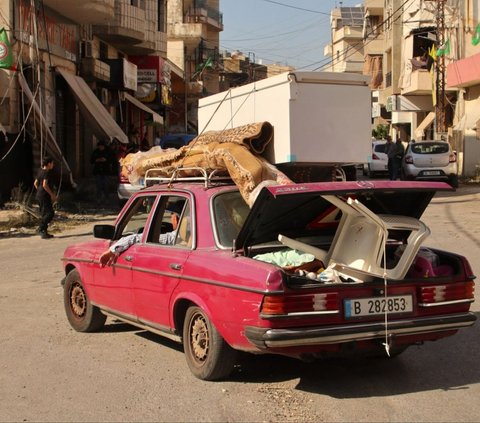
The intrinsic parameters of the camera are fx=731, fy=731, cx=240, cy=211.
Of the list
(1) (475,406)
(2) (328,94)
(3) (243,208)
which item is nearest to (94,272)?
(3) (243,208)

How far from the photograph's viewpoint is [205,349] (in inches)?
217

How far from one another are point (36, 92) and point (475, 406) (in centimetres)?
1629

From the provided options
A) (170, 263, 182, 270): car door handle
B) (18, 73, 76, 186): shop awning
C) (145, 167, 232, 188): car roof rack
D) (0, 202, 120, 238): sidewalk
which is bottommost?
(0, 202, 120, 238): sidewalk

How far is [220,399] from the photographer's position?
5.11 meters

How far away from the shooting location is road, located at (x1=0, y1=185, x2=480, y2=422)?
191 inches

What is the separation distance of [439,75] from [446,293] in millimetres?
31768

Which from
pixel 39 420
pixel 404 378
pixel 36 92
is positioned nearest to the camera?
pixel 39 420

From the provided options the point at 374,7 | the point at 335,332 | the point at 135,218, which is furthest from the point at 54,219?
the point at 374,7

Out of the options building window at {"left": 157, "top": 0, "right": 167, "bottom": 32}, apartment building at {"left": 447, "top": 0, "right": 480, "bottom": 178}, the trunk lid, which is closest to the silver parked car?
apartment building at {"left": 447, "top": 0, "right": 480, "bottom": 178}

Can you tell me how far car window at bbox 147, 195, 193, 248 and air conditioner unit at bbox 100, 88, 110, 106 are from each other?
2389cm

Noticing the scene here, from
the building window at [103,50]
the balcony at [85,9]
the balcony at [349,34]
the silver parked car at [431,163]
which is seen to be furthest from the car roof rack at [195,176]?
the balcony at [349,34]

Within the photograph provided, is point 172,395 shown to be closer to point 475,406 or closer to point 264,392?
point 264,392

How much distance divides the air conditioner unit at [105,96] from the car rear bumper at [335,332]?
25697 millimetres

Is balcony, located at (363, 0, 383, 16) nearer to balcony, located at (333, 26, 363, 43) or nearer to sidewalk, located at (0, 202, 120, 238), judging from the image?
balcony, located at (333, 26, 363, 43)
